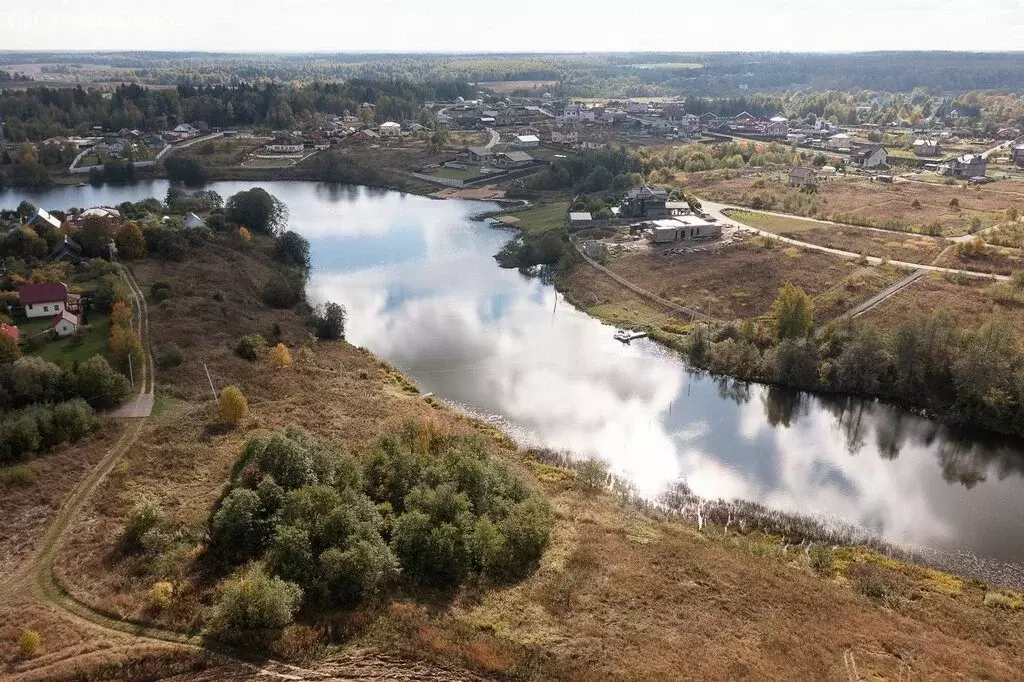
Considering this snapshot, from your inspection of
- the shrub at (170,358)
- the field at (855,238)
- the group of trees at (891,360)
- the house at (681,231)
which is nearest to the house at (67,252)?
the shrub at (170,358)

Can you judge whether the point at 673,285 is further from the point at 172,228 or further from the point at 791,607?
the point at 172,228

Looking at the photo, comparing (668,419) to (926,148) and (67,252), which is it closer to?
(67,252)

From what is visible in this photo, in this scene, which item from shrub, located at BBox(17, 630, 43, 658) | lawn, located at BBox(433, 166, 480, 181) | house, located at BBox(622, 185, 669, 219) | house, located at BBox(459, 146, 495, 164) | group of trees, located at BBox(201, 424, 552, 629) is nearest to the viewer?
shrub, located at BBox(17, 630, 43, 658)

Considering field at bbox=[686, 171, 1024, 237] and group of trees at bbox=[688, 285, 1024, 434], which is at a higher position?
field at bbox=[686, 171, 1024, 237]

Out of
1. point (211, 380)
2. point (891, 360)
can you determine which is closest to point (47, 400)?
point (211, 380)

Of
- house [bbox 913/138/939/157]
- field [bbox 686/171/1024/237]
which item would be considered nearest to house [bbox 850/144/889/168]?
house [bbox 913/138/939/157]

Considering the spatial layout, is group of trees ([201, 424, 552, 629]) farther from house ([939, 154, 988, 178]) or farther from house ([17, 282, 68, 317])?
house ([939, 154, 988, 178])

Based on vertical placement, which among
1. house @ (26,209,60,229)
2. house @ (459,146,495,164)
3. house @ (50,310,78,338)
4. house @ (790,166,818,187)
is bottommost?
house @ (50,310,78,338)
